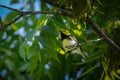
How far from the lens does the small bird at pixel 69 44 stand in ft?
3.20

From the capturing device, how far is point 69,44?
0.98 metres

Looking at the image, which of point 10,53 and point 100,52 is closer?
point 100,52

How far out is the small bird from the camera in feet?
3.20

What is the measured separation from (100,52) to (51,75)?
521mm

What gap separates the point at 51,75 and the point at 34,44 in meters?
0.65

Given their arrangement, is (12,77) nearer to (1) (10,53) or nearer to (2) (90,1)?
(1) (10,53)

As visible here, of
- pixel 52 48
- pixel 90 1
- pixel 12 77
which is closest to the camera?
pixel 90 1

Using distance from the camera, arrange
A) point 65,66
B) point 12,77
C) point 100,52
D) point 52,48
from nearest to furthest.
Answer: point 52,48 → point 100,52 → point 65,66 → point 12,77

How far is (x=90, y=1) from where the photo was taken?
887 mm

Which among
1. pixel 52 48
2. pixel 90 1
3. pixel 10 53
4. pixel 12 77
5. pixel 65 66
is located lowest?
pixel 12 77

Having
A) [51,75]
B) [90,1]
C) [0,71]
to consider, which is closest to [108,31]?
[90,1]

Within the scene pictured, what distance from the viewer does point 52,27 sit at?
0.97m

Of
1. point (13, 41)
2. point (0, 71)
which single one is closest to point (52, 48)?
point (13, 41)

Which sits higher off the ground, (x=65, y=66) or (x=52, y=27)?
(x=52, y=27)
